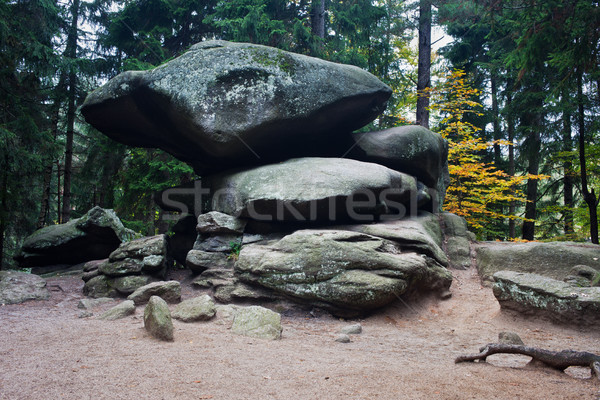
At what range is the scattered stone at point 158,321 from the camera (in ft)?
14.2

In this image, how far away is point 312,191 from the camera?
752 cm

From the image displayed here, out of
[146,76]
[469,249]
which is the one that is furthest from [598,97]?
[146,76]

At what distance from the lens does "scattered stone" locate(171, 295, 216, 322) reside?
5492 mm

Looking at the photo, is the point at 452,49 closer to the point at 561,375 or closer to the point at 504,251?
the point at 504,251

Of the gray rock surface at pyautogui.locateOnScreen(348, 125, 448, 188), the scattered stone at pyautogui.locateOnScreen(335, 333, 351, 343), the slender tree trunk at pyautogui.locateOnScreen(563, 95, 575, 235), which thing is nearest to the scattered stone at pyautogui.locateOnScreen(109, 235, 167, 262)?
the scattered stone at pyautogui.locateOnScreen(335, 333, 351, 343)

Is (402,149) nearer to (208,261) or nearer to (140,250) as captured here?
(208,261)

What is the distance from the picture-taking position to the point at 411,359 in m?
4.30

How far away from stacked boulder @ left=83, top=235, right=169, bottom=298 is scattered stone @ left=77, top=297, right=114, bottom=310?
388 millimetres

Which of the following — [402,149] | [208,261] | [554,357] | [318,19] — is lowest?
[554,357]

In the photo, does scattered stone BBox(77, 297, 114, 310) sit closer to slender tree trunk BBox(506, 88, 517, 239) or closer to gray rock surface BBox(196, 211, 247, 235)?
gray rock surface BBox(196, 211, 247, 235)

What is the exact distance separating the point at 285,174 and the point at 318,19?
8.13 metres

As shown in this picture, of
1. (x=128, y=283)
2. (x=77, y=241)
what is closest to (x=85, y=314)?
(x=128, y=283)

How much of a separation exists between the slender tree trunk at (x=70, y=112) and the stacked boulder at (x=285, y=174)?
5214 mm

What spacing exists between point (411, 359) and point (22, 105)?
40.1 feet
